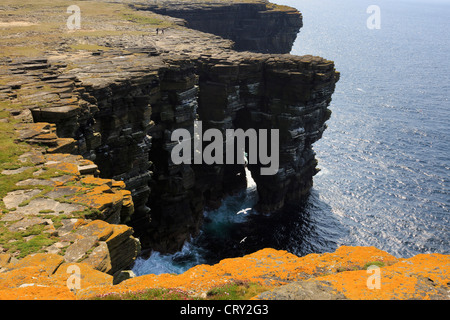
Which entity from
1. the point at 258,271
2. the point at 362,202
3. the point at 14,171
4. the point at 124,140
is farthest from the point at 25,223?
the point at 362,202

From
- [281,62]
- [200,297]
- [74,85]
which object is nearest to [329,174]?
[281,62]

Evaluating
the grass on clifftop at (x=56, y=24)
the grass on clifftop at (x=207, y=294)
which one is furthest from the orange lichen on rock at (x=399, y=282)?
the grass on clifftop at (x=56, y=24)

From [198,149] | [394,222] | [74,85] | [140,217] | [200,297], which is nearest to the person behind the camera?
[200,297]

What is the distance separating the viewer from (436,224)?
192ft

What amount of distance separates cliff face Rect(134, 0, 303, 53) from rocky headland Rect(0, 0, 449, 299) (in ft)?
64.2

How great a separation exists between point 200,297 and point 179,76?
36.4 metres

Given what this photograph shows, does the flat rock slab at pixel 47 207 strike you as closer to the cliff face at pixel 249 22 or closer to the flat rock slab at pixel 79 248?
the flat rock slab at pixel 79 248

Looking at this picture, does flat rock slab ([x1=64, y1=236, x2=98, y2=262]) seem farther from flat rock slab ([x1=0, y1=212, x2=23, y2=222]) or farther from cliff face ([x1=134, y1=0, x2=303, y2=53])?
cliff face ([x1=134, y1=0, x2=303, y2=53])

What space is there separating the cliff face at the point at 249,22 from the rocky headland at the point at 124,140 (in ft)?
64.2

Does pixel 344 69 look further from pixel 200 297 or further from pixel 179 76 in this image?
pixel 200 297

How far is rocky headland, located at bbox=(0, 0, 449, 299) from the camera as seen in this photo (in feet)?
41.4

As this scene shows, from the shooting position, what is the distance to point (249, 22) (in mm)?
108438
